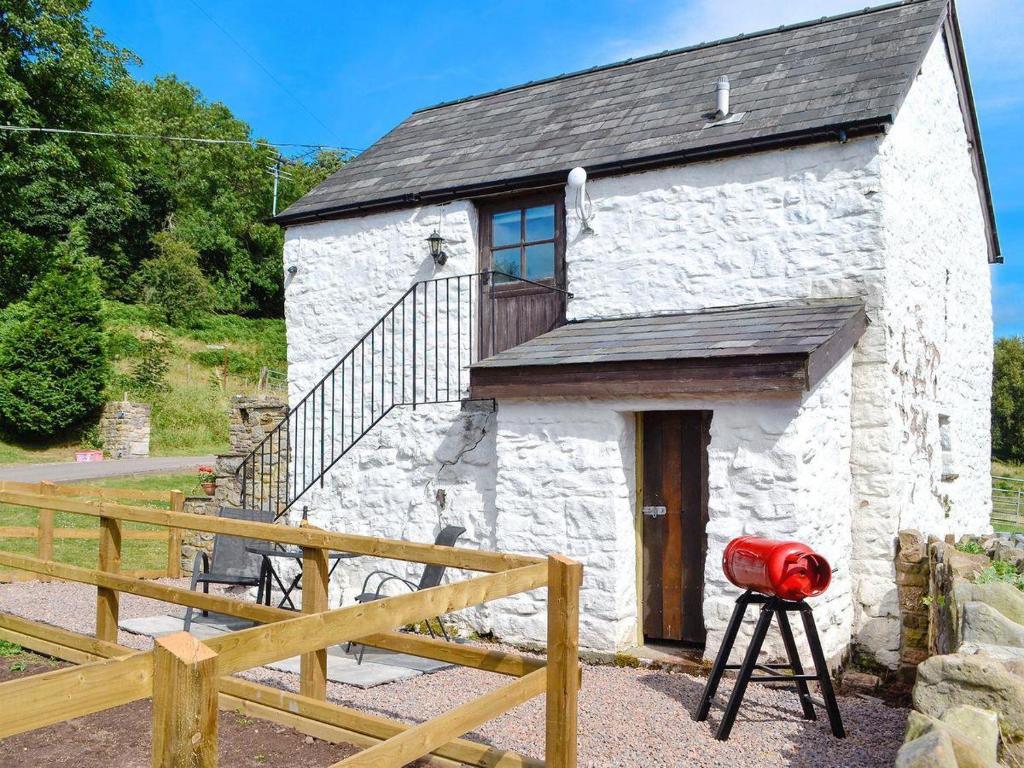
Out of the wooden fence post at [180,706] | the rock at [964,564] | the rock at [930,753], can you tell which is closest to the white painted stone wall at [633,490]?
the rock at [964,564]

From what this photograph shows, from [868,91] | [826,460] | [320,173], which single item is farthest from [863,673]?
[320,173]

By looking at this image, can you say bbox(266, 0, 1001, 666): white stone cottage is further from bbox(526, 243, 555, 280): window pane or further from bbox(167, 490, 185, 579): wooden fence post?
bbox(167, 490, 185, 579): wooden fence post

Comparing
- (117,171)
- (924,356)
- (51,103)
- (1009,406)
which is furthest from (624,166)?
(1009,406)

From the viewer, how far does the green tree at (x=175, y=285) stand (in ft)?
102

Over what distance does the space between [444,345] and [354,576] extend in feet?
8.14

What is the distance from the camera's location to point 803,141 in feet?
22.4

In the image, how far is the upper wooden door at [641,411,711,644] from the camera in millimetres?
6469

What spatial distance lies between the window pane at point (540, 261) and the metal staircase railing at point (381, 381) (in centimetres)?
18

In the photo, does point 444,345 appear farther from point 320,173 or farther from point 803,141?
point 320,173

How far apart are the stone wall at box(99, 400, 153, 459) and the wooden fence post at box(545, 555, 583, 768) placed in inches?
792

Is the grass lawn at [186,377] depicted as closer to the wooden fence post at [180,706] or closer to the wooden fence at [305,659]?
the wooden fence at [305,659]

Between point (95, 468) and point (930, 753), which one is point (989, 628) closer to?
point (930, 753)

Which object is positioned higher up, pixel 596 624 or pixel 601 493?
pixel 601 493

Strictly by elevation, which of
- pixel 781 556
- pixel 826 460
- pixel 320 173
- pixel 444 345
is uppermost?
pixel 320 173
